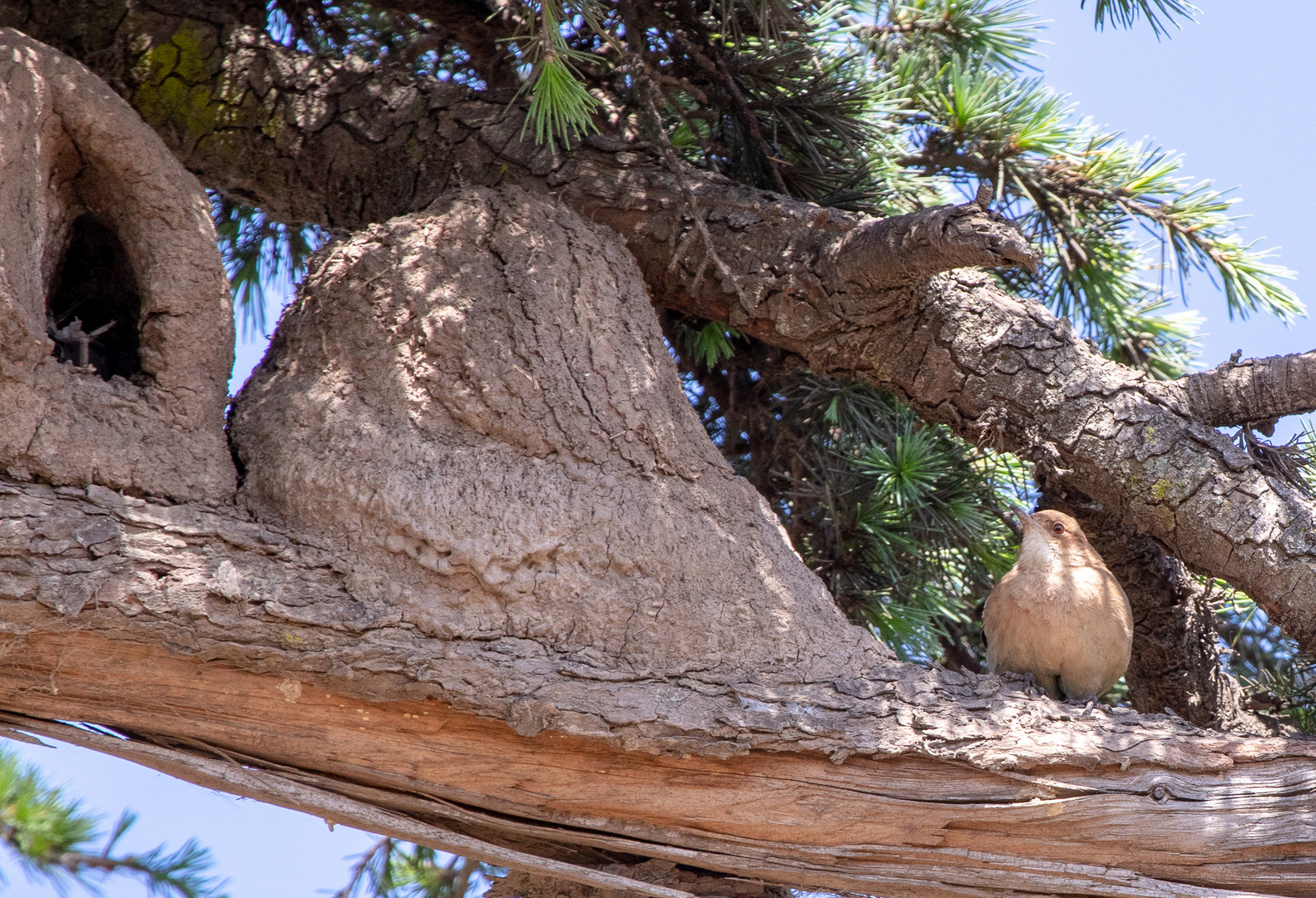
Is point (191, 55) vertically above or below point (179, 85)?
above

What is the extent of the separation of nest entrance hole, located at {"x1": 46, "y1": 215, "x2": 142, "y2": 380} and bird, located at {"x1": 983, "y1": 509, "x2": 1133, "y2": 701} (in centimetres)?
349

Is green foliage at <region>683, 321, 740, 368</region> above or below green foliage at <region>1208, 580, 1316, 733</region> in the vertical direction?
above

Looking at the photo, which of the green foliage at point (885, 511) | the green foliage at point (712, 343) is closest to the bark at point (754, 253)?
the green foliage at point (712, 343)

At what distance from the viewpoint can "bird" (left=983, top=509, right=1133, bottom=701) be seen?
448cm

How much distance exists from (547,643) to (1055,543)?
2420 mm

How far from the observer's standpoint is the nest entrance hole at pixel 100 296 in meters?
3.89

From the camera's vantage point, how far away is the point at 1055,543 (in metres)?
4.79

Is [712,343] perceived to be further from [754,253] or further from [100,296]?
[100,296]

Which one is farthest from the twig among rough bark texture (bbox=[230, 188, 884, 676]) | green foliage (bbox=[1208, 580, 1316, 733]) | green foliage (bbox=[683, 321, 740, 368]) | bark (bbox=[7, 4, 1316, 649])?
green foliage (bbox=[1208, 580, 1316, 733])

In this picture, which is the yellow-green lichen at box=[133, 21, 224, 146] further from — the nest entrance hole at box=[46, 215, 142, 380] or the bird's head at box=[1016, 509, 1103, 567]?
the bird's head at box=[1016, 509, 1103, 567]

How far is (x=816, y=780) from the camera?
11.2 ft

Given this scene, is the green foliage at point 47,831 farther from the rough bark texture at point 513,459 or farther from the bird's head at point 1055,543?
the bird's head at point 1055,543

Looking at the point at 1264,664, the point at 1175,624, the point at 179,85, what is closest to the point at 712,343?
the point at 1175,624

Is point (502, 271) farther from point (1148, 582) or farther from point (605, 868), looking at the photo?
point (1148, 582)
